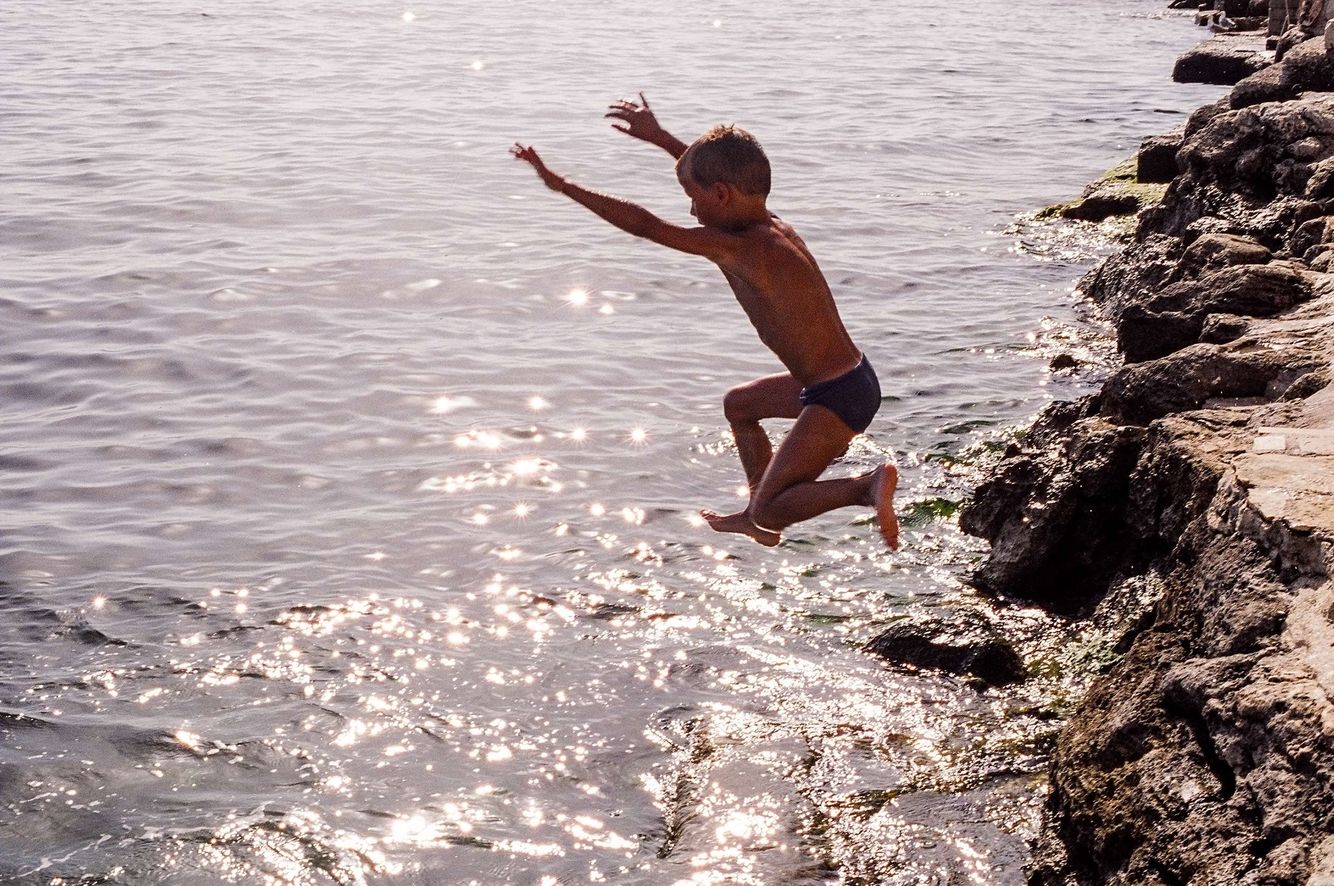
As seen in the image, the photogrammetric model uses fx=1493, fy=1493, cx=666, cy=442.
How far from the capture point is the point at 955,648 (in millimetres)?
7852

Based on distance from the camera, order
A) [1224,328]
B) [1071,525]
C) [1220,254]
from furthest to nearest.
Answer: [1220,254] < [1224,328] < [1071,525]

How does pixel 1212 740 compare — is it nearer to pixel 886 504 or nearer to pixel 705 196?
pixel 886 504

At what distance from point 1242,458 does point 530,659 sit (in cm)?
419

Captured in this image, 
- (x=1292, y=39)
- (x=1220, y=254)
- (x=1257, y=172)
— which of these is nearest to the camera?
(x=1220, y=254)

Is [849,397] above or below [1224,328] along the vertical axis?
above

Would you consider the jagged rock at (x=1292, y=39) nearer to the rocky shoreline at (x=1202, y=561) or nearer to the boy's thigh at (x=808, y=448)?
the rocky shoreline at (x=1202, y=561)

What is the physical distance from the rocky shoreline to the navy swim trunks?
1392 millimetres

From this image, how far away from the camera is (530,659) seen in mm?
8461

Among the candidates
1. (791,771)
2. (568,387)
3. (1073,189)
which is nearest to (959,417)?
(568,387)

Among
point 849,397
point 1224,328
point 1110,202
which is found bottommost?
point 1110,202

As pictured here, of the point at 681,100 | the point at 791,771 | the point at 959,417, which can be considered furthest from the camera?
the point at 681,100

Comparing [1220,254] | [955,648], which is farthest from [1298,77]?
[955,648]

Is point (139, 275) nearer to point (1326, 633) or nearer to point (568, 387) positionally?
point (568, 387)

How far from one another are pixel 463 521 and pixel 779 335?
14.7ft
